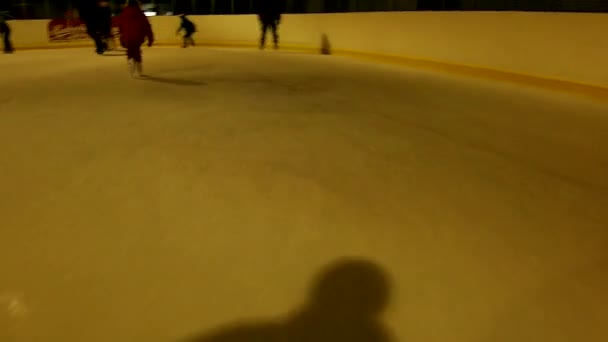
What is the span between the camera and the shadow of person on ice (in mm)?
1253

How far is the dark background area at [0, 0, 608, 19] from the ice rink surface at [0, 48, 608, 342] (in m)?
3.42

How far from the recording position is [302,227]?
1875mm

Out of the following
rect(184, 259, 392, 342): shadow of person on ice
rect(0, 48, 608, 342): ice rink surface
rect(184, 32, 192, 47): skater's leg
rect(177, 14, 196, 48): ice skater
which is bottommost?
rect(184, 259, 392, 342): shadow of person on ice

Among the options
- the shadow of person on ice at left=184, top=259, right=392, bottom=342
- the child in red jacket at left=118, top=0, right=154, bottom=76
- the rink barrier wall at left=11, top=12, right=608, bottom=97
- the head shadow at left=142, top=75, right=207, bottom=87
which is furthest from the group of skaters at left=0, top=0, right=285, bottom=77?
the shadow of person on ice at left=184, top=259, right=392, bottom=342

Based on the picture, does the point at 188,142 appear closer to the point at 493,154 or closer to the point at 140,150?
the point at 140,150

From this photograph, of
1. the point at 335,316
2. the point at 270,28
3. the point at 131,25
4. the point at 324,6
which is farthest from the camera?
the point at 270,28

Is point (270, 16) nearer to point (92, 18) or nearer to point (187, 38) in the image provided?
point (187, 38)

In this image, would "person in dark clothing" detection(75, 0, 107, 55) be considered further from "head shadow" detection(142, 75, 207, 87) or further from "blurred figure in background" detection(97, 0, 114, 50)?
"head shadow" detection(142, 75, 207, 87)

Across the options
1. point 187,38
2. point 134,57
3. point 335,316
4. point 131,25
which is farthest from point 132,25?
point 187,38

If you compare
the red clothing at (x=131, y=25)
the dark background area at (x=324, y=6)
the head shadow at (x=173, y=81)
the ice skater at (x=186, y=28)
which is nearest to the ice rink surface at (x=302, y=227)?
the head shadow at (x=173, y=81)

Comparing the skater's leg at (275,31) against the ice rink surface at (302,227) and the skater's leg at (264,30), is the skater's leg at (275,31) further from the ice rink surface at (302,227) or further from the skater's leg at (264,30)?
the ice rink surface at (302,227)

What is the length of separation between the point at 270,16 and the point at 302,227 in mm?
9887

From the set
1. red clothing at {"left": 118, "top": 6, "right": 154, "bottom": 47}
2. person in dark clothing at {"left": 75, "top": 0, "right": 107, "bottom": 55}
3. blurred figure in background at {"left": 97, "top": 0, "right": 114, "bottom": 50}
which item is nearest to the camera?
red clothing at {"left": 118, "top": 6, "right": 154, "bottom": 47}

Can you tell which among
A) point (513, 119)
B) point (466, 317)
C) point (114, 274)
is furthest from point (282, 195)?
point (513, 119)
